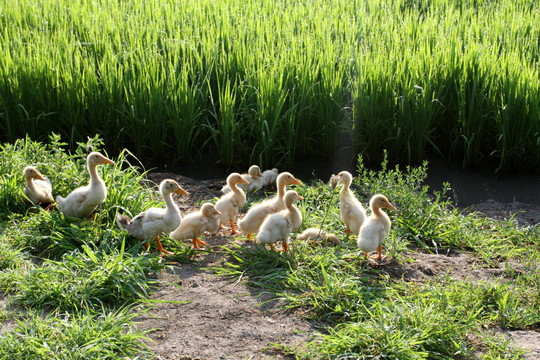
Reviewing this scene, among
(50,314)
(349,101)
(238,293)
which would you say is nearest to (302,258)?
(238,293)

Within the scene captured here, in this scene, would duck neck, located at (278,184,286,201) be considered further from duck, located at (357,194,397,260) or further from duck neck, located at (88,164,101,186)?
duck neck, located at (88,164,101,186)

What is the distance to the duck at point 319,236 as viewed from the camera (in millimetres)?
5566

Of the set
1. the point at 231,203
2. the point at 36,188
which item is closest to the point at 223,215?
the point at 231,203

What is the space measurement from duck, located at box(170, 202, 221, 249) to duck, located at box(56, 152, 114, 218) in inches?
27.7

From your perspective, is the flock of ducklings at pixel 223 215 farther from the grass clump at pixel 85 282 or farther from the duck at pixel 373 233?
the grass clump at pixel 85 282

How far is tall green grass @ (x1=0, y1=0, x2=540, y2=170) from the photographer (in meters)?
7.43

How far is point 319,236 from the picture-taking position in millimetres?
5613

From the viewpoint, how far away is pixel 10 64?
784 cm

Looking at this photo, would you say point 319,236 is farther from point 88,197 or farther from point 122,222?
point 88,197

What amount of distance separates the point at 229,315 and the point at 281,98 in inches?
125

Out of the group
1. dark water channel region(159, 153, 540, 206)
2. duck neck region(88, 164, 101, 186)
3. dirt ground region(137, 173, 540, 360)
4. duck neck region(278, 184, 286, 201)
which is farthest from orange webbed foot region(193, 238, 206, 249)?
dark water channel region(159, 153, 540, 206)

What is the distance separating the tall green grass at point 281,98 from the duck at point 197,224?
186 centimetres

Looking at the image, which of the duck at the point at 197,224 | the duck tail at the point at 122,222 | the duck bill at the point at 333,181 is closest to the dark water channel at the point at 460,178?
the duck bill at the point at 333,181

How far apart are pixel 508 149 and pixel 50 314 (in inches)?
206
